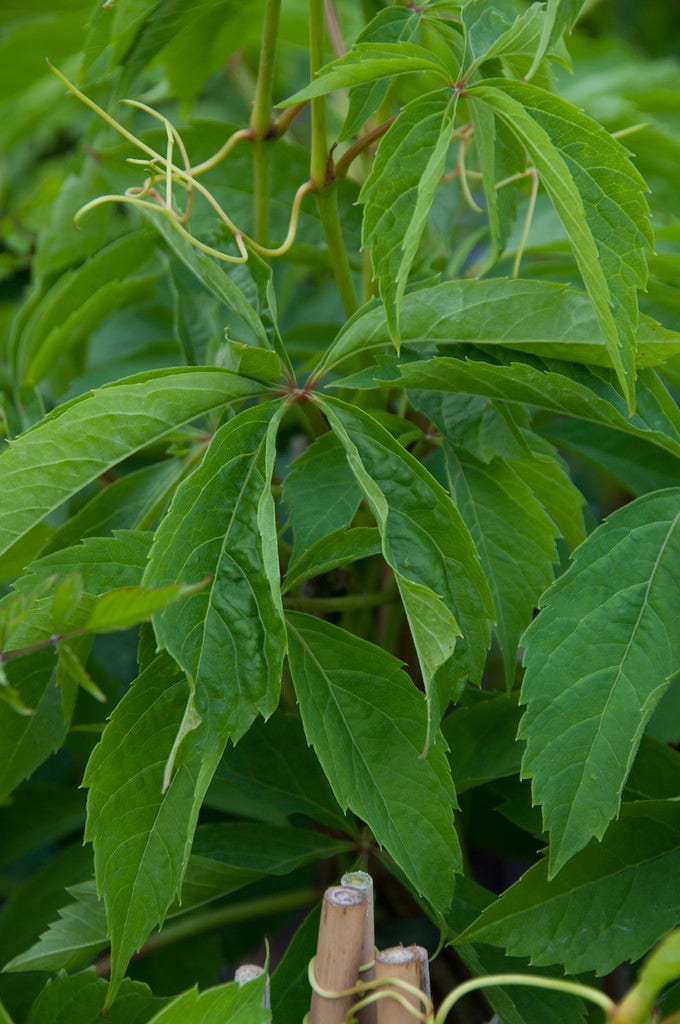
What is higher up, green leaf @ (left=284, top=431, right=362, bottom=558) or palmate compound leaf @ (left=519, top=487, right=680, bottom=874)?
green leaf @ (left=284, top=431, right=362, bottom=558)

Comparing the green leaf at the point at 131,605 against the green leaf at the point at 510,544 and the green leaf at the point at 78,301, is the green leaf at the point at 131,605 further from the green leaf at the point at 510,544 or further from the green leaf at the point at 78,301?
the green leaf at the point at 78,301

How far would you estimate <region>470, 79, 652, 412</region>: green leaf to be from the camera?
455 mm

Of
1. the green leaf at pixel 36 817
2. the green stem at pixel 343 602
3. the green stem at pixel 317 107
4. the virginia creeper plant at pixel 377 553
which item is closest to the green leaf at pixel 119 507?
the virginia creeper plant at pixel 377 553

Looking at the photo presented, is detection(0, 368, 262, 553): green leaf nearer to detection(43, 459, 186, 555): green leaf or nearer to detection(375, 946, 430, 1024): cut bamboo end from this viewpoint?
detection(43, 459, 186, 555): green leaf

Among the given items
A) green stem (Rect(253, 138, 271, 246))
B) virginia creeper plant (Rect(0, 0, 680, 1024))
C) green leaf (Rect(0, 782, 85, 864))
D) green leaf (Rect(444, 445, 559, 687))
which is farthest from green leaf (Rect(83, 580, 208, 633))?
green leaf (Rect(0, 782, 85, 864))

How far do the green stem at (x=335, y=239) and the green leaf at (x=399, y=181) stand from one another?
0.10 meters

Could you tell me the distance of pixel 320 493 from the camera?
1.84ft

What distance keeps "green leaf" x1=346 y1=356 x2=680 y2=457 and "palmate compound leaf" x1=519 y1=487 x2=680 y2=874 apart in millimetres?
52

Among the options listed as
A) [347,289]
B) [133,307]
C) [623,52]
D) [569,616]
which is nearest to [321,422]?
[347,289]

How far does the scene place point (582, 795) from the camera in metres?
0.47

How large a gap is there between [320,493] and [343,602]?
0.38ft

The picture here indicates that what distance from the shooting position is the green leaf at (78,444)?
0.50m

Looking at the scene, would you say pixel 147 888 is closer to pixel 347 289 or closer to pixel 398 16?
pixel 347 289

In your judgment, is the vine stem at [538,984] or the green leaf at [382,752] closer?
the vine stem at [538,984]
